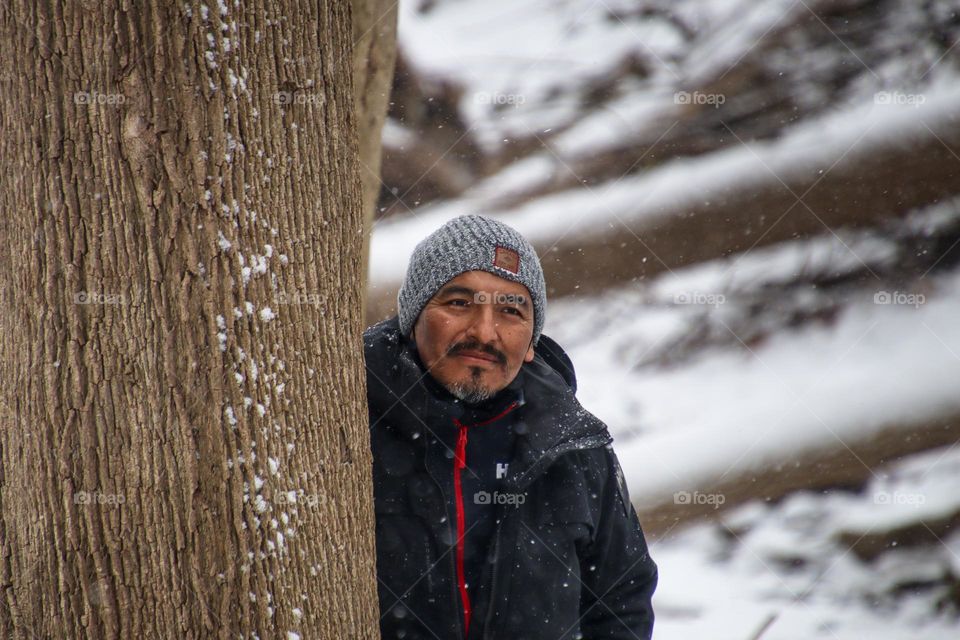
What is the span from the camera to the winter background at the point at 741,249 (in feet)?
14.0

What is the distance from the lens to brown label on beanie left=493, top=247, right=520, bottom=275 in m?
2.00

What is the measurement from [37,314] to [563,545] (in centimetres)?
130

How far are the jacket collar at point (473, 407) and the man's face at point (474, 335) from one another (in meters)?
0.05

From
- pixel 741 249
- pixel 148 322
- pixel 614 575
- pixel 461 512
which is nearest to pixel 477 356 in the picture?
pixel 461 512

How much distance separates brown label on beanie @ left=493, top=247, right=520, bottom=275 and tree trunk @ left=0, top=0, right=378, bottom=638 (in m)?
0.72

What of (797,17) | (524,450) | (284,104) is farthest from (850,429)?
(284,104)

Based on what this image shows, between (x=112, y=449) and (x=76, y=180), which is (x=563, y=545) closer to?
(x=112, y=449)

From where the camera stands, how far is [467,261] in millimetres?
1981

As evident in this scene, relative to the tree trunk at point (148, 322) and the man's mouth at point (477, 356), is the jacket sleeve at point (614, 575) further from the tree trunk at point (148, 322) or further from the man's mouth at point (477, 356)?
the tree trunk at point (148, 322)

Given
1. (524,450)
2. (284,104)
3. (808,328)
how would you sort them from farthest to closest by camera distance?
(808,328), (524,450), (284,104)

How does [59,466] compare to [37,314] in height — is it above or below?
below

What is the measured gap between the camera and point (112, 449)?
1279 mm

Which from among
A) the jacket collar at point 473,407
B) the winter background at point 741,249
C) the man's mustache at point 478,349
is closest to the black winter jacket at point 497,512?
the jacket collar at point 473,407

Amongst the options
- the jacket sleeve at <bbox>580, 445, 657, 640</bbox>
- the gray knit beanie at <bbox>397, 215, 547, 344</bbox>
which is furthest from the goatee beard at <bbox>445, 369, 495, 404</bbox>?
the jacket sleeve at <bbox>580, 445, 657, 640</bbox>
